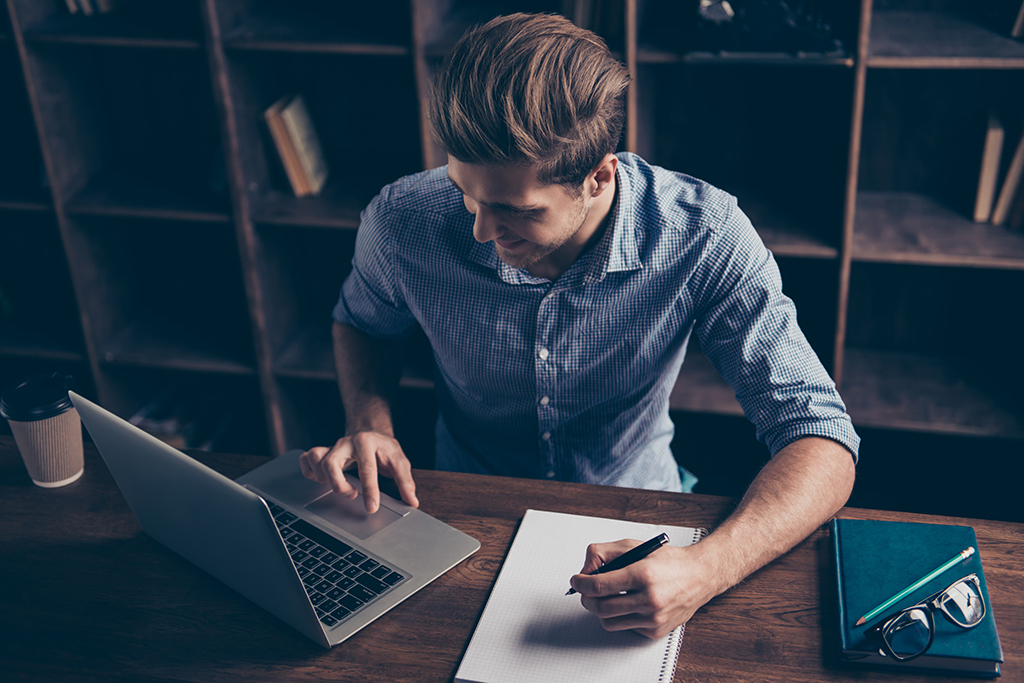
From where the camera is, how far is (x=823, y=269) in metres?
2.23

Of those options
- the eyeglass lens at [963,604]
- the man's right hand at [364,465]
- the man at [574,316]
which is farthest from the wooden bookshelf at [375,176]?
the eyeglass lens at [963,604]

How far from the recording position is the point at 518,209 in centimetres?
112

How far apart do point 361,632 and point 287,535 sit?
20 cm

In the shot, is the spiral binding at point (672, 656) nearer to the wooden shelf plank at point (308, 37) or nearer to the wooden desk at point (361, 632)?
the wooden desk at point (361, 632)

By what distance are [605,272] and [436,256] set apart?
297 millimetres

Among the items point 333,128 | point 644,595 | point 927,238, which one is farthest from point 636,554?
point 333,128

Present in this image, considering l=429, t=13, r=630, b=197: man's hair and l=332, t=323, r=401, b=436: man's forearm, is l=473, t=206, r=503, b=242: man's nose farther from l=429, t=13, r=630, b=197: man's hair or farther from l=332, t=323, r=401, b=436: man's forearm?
l=332, t=323, r=401, b=436: man's forearm

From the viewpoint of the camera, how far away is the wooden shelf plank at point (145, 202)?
7.54 ft

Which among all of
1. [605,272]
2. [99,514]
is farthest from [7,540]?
[605,272]

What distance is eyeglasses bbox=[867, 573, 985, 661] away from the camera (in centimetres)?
83

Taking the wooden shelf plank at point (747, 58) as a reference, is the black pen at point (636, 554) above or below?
below

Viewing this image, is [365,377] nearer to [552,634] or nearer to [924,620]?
[552,634]

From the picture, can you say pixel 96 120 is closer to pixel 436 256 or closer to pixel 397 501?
pixel 436 256

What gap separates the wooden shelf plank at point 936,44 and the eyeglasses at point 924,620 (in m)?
1.33
